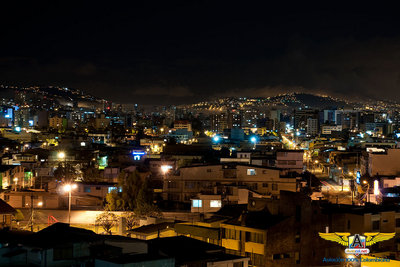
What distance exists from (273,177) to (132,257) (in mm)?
10117

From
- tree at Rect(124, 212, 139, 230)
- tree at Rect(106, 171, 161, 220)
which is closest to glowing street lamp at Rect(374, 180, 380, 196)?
tree at Rect(106, 171, 161, 220)

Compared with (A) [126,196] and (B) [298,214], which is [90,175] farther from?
(B) [298,214]

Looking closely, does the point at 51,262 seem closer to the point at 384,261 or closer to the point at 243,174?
the point at 384,261

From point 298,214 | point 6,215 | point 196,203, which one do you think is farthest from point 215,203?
point 6,215

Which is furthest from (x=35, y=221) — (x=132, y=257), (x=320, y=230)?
(x=132, y=257)

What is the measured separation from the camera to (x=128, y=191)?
45.2ft

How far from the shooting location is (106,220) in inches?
448

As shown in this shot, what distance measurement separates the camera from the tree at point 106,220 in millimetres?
10984

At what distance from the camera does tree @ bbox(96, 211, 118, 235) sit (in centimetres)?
1098

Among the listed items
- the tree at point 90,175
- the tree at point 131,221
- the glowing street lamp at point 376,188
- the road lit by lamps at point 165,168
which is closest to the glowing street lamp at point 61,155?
the tree at point 90,175

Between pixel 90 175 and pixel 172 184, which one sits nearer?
pixel 172 184

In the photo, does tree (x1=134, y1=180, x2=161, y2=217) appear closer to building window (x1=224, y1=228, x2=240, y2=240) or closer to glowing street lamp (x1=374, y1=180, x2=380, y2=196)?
building window (x1=224, y1=228, x2=240, y2=240)

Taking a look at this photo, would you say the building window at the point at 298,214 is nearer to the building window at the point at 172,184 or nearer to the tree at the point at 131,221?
the tree at the point at 131,221

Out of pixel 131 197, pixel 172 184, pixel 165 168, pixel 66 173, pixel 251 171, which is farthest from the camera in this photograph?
pixel 165 168
